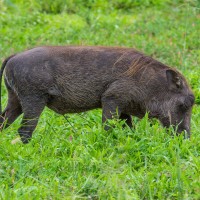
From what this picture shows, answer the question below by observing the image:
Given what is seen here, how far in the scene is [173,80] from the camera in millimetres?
6484

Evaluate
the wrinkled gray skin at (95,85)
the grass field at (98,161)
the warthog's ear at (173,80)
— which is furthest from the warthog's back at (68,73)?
the warthog's ear at (173,80)

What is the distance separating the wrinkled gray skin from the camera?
641cm

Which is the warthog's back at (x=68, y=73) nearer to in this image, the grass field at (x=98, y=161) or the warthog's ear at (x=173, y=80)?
the grass field at (x=98, y=161)

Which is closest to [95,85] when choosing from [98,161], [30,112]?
[30,112]

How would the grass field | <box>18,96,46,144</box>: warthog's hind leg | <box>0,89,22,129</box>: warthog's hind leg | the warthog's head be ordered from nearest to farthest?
the grass field < <box>18,96,46,144</box>: warthog's hind leg < the warthog's head < <box>0,89,22,129</box>: warthog's hind leg

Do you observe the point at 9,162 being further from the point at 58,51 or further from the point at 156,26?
the point at 156,26

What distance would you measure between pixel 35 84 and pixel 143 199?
2.10 meters

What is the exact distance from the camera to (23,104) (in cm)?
641

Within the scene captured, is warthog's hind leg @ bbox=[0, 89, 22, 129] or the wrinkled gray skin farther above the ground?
the wrinkled gray skin

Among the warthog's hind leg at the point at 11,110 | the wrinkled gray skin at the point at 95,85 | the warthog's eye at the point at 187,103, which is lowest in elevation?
the warthog's hind leg at the point at 11,110

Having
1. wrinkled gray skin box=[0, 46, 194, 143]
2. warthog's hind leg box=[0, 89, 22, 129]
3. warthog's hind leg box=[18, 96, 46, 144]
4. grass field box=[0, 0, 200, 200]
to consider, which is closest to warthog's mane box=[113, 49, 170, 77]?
wrinkled gray skin box=[0, 46, 194, 143]

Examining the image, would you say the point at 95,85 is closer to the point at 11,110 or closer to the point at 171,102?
the point at 171,102

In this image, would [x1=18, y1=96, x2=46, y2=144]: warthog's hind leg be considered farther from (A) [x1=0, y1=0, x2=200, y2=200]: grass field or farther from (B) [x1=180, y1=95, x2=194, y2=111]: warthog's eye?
(B) [x1=180, y1=95, x2=194, y2=111]: warthog's eye

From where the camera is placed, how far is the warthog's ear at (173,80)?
6445 millimetres
